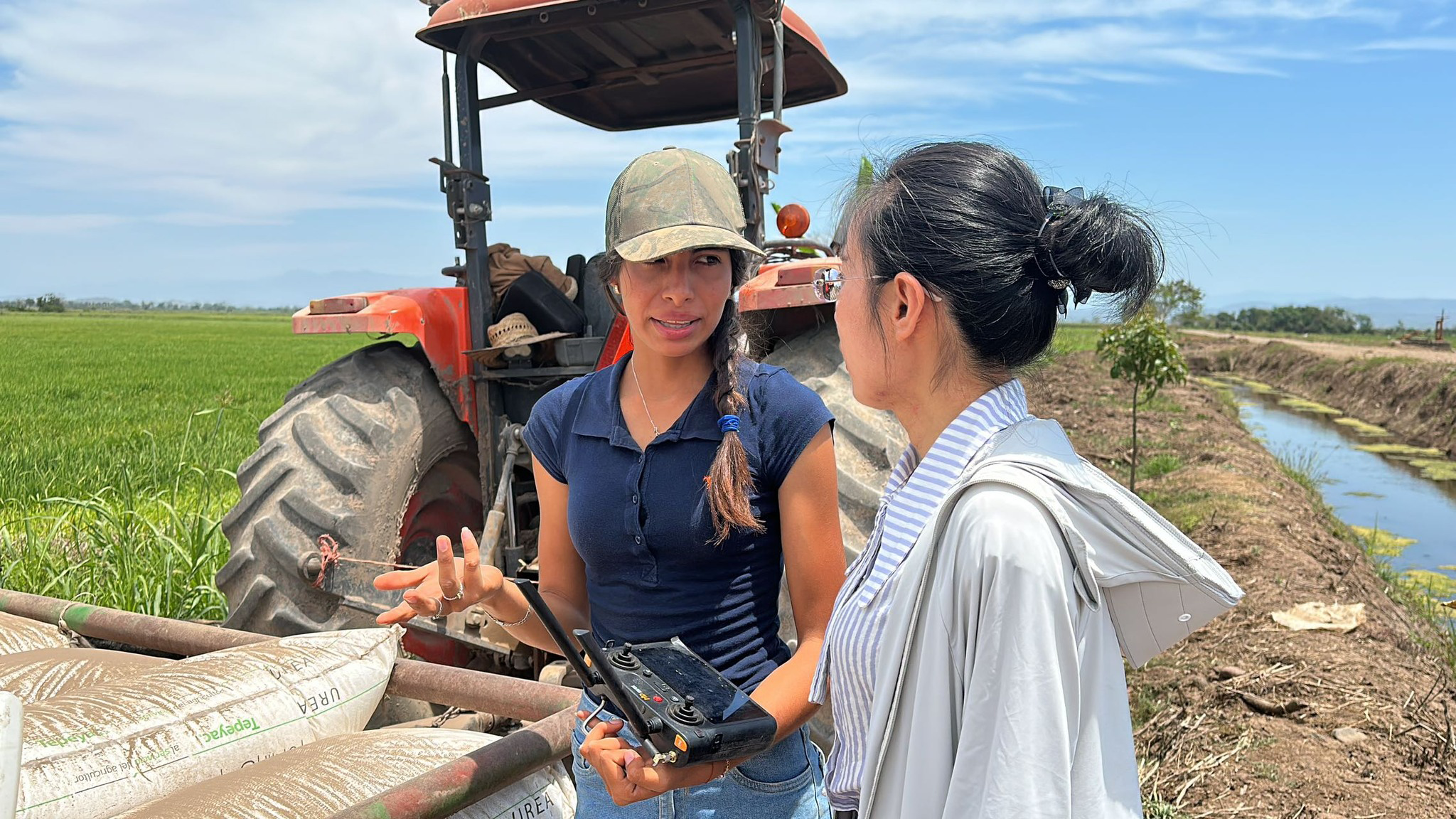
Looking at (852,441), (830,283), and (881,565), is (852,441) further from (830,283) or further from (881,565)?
(881,565)

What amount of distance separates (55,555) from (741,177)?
364 centimetres

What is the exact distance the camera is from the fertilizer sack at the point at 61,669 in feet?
6.44

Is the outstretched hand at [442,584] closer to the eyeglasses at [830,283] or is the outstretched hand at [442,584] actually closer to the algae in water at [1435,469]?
the eyeglasses at [830,283]

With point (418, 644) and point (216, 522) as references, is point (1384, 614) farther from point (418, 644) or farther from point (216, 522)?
point (216, 522)

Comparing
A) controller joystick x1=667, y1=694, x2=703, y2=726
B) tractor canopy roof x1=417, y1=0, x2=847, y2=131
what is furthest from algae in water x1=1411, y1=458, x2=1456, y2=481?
controller joystick x1=667, y1=694, x2=703, y2=726

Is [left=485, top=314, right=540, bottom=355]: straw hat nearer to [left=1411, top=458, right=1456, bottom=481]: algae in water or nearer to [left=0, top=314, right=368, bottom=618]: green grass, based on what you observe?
[left=0, top=314, right=368, bottom=618]: green grass

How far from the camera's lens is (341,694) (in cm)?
198

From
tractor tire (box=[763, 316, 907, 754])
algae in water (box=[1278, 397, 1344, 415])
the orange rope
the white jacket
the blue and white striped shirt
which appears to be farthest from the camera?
algae in water (box=[1278, 397, 1344, 415])

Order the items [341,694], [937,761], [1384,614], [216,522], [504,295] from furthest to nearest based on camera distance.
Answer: [1384,614]
[216,522]
[504,295]
[341,694]
[937,761]

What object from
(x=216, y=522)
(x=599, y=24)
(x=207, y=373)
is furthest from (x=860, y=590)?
(x=207, y=373)

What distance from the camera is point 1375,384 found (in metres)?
17.3

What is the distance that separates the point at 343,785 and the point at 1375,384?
19.2 m

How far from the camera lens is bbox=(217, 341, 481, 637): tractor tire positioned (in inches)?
115

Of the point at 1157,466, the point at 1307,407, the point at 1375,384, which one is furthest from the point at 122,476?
the point at 1307,407
